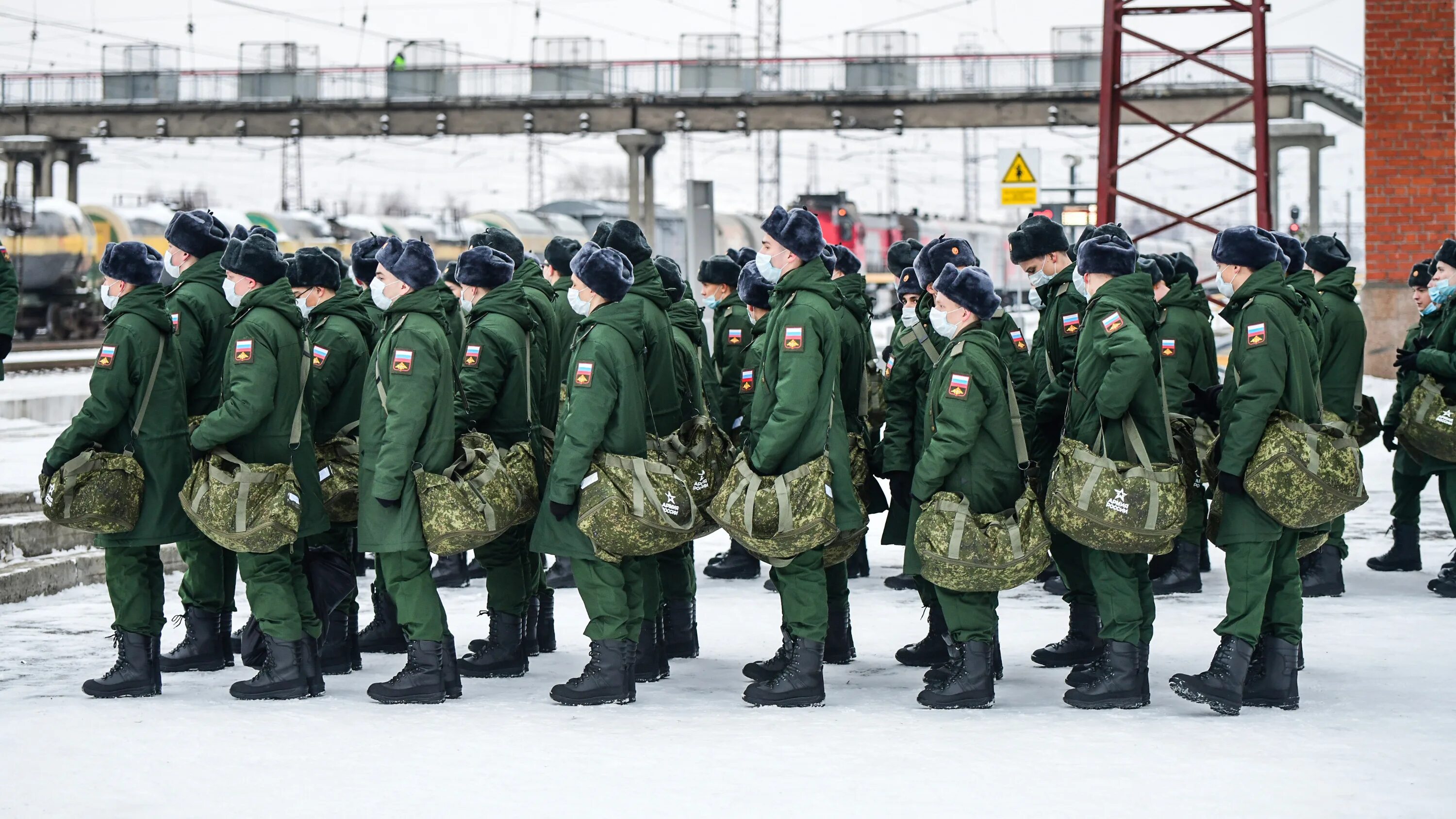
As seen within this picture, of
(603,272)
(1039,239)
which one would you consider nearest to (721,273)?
(1039,239)

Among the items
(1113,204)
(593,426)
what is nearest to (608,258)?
(593,426)

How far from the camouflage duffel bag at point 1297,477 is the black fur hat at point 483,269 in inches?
136

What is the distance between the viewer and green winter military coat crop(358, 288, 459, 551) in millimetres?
6871

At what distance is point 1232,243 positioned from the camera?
277 inches

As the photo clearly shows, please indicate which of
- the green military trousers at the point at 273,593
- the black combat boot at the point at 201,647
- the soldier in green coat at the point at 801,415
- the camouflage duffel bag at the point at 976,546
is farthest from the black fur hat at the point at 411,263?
the camouflage duffel bag at the point at 976,546

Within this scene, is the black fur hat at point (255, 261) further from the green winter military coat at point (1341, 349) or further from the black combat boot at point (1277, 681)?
the green winter military coat at point (1341, 349)

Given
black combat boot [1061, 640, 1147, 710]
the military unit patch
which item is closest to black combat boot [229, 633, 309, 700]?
black combat boot [1061, 640, 1147, 710]

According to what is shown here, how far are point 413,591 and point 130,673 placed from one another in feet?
4.16

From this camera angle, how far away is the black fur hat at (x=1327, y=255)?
9711mm

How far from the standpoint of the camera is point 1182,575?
31.8 feet

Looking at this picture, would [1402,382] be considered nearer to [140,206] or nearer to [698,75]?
[140,206]

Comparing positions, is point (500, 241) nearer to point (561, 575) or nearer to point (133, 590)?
point (561, 575)

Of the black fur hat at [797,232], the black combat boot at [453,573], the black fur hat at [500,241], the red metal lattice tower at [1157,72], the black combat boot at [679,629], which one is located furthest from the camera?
the red metal lattice tower at [1157,72]

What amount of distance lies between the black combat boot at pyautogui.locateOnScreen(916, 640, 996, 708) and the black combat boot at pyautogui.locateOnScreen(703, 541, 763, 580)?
12.0ft
